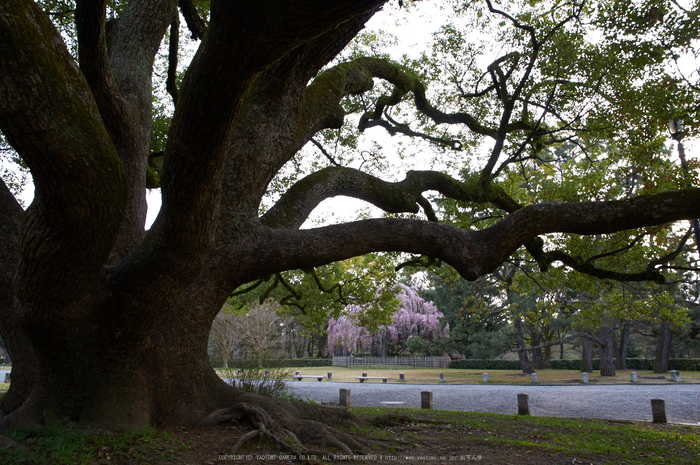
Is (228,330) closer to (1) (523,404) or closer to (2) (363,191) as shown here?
(1) (523,404)

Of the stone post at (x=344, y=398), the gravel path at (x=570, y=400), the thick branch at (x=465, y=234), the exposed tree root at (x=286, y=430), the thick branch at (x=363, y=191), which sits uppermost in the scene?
the thick branch at (x=363, y=191)

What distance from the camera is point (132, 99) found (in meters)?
6.08

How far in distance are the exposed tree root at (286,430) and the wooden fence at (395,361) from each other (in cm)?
3300

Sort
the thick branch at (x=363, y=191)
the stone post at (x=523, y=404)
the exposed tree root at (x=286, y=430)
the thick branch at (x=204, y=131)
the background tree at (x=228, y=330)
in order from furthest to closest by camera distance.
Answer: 1. the background tree at (x=228, y=330)
2. the stone post at (x=523, y=404)
3. the thick branch at (x=363, y=191)
4. the exposed tree root at (x=286, y=430)
5. the thick branch at (x=204, y=131)

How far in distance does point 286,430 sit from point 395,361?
36.2 m

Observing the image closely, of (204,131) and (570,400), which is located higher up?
(204,131)

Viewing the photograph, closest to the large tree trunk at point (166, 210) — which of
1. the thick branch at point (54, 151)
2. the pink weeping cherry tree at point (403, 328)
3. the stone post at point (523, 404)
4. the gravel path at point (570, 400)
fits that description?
the thick branch at point (54, 151)

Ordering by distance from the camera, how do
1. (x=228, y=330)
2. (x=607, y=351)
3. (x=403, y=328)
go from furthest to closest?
(x=403, y=328)
(x=228, y=330)
(x=607, y=351)

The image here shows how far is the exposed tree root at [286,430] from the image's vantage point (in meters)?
4.77

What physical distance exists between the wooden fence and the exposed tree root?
32996mm

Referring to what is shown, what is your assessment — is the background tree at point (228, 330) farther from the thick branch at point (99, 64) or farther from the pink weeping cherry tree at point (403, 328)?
the thick branch at point (99, 64)

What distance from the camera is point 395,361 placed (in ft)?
131

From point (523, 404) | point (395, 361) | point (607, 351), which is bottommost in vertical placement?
point (395, 361)

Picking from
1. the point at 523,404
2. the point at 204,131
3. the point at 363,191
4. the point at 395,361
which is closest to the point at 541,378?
the point at 395,361
